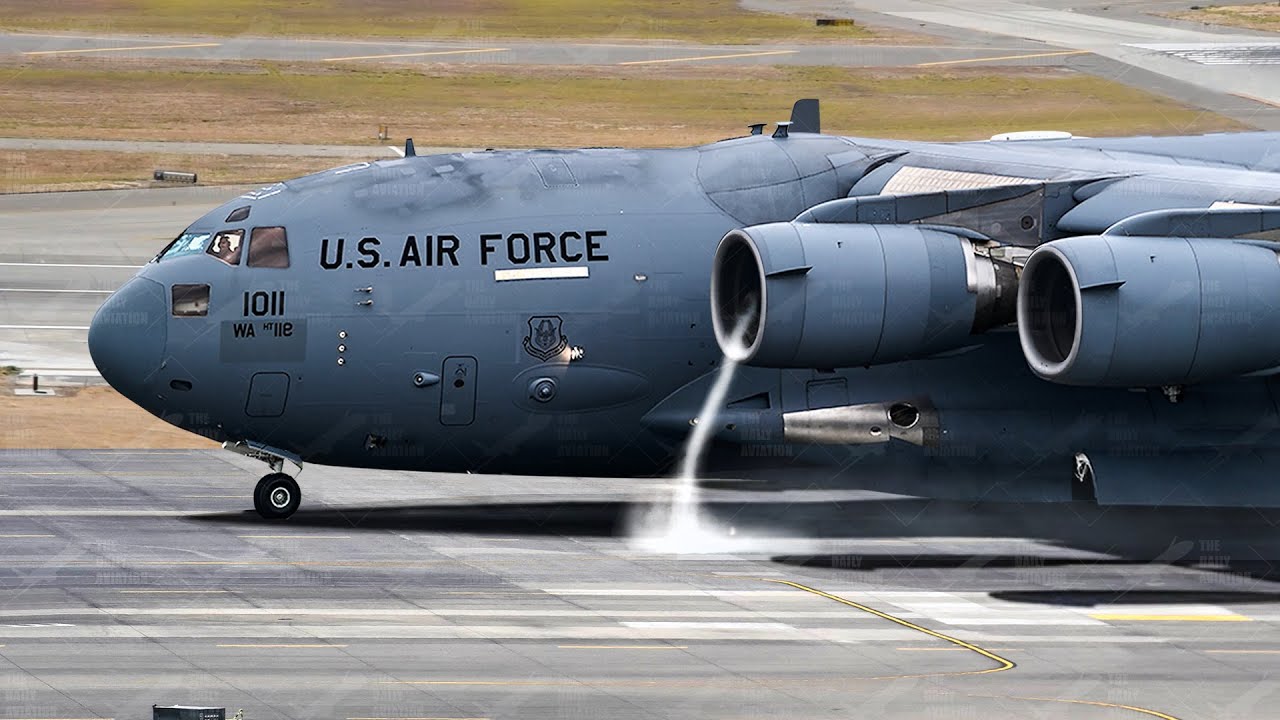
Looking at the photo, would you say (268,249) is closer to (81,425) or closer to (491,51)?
(81,425)

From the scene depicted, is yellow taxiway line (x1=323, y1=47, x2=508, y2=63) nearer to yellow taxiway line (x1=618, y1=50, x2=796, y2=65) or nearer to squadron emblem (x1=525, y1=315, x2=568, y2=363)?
yellow taxiway line (x1=618, y1=50, x2=796, y2=65)

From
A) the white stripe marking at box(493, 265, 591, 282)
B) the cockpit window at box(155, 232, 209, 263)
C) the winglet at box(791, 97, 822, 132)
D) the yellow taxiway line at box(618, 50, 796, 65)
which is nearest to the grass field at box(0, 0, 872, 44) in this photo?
the yellow taxiway line at box(618, 50, 796, 65)

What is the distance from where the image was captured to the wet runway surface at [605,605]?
15.4 m

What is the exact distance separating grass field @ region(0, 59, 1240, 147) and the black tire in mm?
33371

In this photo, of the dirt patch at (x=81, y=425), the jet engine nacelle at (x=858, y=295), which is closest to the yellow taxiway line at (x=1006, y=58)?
the dirt patch at (x=81, y=425)

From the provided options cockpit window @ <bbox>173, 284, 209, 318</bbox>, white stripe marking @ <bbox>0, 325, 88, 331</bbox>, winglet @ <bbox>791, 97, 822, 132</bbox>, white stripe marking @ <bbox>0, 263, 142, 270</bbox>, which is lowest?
white stripe marking @ <bbox>0, 325, 88, 331</bbox>

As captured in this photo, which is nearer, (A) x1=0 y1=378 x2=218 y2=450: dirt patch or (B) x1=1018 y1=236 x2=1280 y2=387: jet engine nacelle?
(B) x1=1018 y1=236 x2=1280 y2=387: jet engine nacelle

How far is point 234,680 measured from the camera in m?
15.5

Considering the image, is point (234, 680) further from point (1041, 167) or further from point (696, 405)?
point (1041, 167)

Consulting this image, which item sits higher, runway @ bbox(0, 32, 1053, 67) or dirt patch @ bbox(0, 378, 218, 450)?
runway @ bbox(0, 32, 1053, 67)

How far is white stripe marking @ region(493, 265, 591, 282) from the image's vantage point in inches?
857

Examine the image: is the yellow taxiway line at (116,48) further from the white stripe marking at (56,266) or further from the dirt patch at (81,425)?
the dirt patch at (81,425)

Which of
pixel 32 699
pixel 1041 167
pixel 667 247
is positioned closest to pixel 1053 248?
A: pixel 1041 167

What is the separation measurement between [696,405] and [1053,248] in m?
4.33
